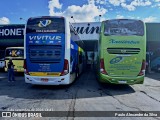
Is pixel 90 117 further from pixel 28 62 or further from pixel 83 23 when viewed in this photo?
pixel 83 23

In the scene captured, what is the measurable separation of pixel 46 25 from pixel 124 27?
4.19m

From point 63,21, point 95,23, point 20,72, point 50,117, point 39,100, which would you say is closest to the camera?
point 50,117

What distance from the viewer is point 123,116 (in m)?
7.05

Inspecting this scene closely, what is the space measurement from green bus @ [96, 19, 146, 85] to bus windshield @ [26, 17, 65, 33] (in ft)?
7.64

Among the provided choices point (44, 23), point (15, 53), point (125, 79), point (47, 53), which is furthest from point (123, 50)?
point (15, 53)

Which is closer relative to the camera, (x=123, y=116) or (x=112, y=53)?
(x=123, y=116)

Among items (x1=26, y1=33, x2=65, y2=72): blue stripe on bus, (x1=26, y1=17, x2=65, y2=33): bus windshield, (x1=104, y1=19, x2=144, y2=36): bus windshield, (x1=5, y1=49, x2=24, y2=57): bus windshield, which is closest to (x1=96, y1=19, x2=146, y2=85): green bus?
(x1=104, y1=19, x2=144, y2=36): bus windshield

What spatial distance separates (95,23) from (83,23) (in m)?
1.61

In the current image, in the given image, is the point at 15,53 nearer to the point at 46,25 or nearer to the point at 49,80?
the point at 46,25

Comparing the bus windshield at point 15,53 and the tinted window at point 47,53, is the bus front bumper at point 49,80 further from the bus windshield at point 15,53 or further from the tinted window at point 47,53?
the bus windshield at point 15,53

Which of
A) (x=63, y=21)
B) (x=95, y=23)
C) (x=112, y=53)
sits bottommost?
(x=112, y=53)

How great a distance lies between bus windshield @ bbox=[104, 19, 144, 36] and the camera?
12.2 m

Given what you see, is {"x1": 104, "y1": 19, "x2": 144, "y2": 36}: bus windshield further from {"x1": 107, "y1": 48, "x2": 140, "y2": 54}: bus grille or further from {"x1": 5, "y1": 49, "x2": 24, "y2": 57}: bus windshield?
{"x1": 5, "y1": 49, "x2": 24, "y2": 57}: bus windshield

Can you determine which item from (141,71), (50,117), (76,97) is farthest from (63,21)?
(50,117)
